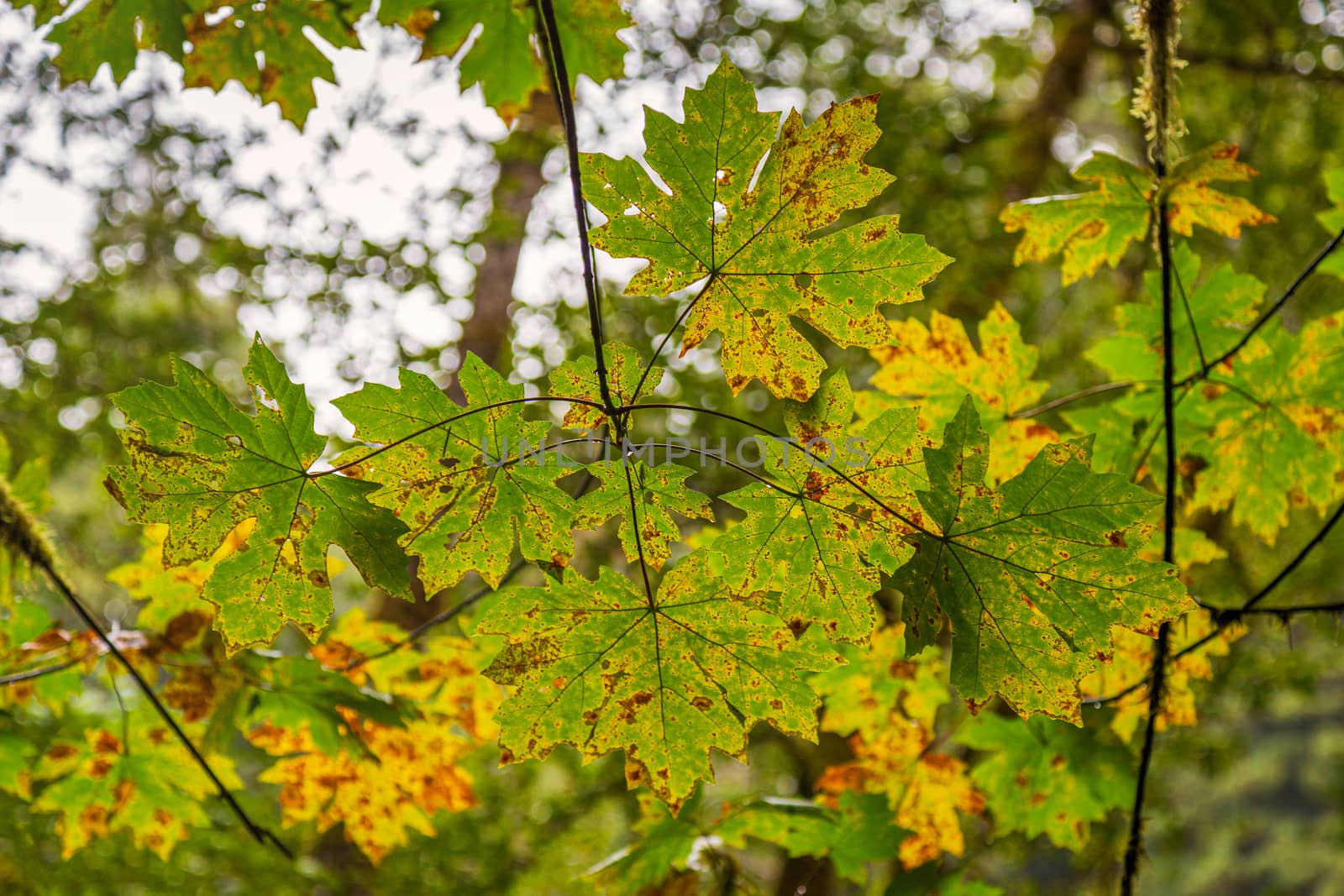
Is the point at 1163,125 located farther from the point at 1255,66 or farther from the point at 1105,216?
the point at 1255,66

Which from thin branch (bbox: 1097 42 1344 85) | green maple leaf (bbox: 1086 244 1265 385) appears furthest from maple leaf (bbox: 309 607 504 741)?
thin branch (bbox: 1097 42 1344 85)

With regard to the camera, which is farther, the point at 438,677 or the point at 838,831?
the point at 438,677

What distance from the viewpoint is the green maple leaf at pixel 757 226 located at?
2.89 ft

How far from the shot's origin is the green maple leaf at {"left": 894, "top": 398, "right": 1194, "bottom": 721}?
92 centimetres

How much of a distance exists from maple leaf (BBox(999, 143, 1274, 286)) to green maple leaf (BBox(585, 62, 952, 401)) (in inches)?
19.5

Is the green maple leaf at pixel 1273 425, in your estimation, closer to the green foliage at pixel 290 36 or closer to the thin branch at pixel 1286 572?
the thin branch at pixel 1286 572

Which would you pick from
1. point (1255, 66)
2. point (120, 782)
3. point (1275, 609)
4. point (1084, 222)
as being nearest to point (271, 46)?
point (1084, 222)

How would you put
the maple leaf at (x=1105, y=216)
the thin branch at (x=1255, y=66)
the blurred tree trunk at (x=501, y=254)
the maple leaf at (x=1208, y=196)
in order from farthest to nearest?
the thin branch at (x=1255, y=66)
the blurred tree trunk at (x=501, y=254)
the maple leaf at (x=1105, y=216)
the maple leaf at (x=1208, y=196)

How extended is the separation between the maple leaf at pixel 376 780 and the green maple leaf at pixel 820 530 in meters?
1.29

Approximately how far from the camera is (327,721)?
5.32ft

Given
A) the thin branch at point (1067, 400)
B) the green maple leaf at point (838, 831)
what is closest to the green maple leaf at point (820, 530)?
the thin branch at point (1067, 400)

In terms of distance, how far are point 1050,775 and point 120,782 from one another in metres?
2.09

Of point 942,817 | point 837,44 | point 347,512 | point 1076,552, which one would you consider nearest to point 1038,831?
point 942,817

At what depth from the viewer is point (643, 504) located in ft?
3.09
